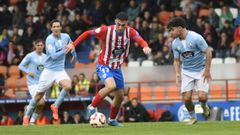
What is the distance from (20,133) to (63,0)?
654 inches

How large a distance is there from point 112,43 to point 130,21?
11781mm

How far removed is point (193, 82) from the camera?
16094 millimetres

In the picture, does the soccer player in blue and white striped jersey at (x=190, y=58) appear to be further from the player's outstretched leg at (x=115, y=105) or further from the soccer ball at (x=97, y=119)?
the soccer ball at (x=97, y=119)

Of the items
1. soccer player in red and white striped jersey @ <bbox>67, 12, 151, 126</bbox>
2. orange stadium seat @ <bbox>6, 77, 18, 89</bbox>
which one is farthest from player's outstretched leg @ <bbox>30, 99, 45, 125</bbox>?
orange stadium seat @ <bbox>6, 77, 18, 89</bbox>

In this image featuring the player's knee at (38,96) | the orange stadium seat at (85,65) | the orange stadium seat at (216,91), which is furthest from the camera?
the orange stadium seat at (85,65)

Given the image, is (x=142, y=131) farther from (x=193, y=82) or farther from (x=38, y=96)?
(x=38, y=96)

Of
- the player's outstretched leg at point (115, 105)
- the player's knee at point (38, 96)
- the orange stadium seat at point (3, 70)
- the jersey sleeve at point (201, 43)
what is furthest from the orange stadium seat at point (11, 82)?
the jersey sleeve at point (201, 43)

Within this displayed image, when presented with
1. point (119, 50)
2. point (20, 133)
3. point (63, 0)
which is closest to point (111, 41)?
point (119, 50)

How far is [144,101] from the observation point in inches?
933

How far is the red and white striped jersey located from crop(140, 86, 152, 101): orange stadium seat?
822 cm

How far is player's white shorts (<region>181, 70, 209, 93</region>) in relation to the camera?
52.4 feet

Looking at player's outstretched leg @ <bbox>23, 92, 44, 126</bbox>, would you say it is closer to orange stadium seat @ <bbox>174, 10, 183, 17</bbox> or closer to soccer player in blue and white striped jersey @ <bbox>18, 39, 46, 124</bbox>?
soccer player in blue and white striped jersey @ <bbox>18, 39, 46, 124</bbox>

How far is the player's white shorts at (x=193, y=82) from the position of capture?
52.4 feet

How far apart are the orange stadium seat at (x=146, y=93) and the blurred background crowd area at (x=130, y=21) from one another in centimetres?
116
